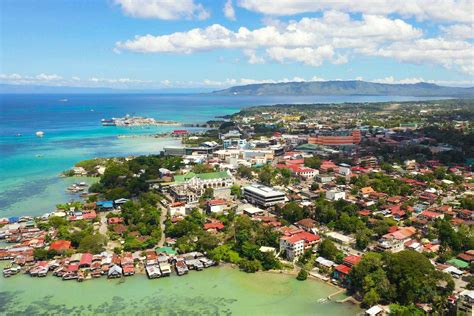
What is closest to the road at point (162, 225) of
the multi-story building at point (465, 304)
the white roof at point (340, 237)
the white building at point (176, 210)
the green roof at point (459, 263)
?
the white building at point (176, 210)

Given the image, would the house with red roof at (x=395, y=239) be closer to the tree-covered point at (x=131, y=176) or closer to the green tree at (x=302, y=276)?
the green tree at (x=302, y=276)

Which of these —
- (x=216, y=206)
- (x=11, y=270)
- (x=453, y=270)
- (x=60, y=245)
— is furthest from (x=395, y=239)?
(x=11, y=270)

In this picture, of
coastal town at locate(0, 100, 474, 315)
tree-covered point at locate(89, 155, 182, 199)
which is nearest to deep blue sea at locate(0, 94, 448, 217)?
coastal town at locate(0, 100, 474, 315)

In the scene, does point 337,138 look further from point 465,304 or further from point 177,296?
point 177,296

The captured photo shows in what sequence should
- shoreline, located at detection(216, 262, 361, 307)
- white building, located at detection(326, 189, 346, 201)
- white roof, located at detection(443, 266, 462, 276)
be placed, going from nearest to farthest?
1. shoreline, located at detection(216, 262, 361, 307)
2. white roof, located at detection(443, 266, 462, 276)
3. white building, located at detection(326, 189, 346, 201)

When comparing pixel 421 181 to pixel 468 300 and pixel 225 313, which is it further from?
pixel 225 313

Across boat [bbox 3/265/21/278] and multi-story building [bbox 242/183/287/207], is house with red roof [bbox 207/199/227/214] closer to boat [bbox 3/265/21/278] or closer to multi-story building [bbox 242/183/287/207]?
multi-story building [bbox 242/183/287/207]

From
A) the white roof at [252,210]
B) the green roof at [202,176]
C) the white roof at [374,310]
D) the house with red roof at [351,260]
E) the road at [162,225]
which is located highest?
the green roof at [202,176]
